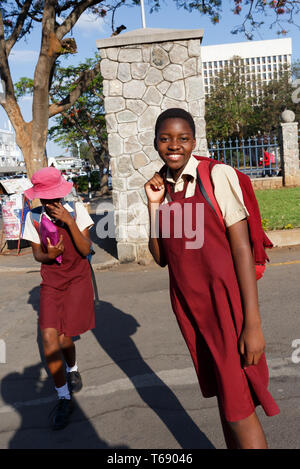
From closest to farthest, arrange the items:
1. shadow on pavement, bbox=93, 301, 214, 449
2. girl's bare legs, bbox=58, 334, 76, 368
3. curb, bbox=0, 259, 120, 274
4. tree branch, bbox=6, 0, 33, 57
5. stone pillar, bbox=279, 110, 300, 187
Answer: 1. shadow on pavement, bbox=93, 301, 214, 449
2. girl's bare legs, bbox=58, 334, 76, 368
3. curb, bbox=0, 259, 120, 274
4. tree branch, bbox=6, 0, 33, 57
5. stone pillar, bbox=279, 110, 300, 187

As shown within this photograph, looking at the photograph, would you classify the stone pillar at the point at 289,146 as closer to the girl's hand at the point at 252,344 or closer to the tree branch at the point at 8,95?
the tree branch at the point at 8,95

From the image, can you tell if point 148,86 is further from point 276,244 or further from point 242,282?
point 242,282

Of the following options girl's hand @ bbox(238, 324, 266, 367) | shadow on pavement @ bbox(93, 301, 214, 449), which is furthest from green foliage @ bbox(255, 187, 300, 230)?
girl's hand @ bbox(238, 324, 266, 367)

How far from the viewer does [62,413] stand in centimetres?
319

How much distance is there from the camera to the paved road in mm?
2938

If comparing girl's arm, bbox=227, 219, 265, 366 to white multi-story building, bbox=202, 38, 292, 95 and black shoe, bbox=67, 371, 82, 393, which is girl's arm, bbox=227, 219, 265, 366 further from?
white multi-story building, bbox=202, 38, 292, 95

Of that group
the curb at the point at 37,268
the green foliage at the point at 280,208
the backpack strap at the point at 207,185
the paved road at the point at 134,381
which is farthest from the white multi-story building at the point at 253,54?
the backpack strap at the point at 207,185

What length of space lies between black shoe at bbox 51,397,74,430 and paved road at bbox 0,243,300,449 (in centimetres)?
5

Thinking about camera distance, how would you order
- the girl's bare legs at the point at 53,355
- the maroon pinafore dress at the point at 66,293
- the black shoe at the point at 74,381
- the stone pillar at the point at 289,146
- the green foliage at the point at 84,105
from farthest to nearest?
the green foliage at the point at 84,105 < the stone pillar at the point at 289,146 < the black shoe at the point at 74,381 < the maroon pinafore dress at the point at 66,293 < the girl's bare legs at the point at 53,355

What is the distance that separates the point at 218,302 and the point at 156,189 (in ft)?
2.00

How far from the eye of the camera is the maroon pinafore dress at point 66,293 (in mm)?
3348

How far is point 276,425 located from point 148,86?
20.3 feet

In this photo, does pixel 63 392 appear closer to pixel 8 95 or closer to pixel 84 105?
pixel 8 95

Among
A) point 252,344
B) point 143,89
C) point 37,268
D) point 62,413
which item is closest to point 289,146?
point 143,89
